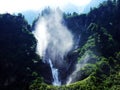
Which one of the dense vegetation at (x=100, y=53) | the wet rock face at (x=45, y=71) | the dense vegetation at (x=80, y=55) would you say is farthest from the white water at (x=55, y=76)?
the dense vegetation at (x=100, y=53)

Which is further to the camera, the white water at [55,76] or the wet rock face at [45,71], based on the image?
the wet rock face at [45,71]

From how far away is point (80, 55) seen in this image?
163m

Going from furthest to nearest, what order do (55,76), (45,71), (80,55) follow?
(80,55) < (45,71) < (55,76)

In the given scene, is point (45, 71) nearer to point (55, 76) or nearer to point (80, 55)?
point (55, 76)

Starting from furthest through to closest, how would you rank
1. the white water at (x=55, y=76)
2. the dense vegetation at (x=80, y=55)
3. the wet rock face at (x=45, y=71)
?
1. the wet rock face at (x=45, y=71)
2. the white water at (x=55, y=76)
3. the dense vegetation at (x=80, y=55)

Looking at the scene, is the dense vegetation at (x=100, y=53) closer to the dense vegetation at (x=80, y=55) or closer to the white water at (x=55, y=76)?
the dense vegetation at (x=80, y=55)

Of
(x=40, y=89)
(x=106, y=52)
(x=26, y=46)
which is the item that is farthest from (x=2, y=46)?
(x=106, y=52)

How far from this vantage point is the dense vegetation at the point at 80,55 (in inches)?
5122

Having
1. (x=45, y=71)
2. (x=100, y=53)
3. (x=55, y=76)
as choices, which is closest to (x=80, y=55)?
(x=100, y=53)

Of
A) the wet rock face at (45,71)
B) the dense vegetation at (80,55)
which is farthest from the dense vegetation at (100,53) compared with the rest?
the wet rock face at (45,71)

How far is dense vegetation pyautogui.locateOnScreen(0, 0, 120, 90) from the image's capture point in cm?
13009

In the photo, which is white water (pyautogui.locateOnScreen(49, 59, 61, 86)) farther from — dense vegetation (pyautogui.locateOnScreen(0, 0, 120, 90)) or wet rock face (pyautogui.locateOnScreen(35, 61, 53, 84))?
dense vegetation (pyautogui.locateOnScreen(0, 0, 120, 90))

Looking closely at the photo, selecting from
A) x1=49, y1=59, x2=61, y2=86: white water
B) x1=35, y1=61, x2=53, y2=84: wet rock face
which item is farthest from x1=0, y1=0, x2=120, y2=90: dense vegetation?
x1=49, y1=59, x2=61, y2=86: white water

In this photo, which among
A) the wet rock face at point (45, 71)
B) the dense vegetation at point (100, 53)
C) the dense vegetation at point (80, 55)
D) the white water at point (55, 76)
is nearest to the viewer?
the dense vegetation at point (100, 53)
